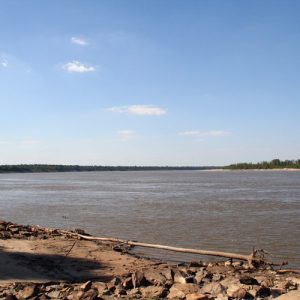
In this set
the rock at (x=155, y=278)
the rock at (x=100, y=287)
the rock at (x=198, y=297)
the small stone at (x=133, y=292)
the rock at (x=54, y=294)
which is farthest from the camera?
the rock at (x=155, y=278)

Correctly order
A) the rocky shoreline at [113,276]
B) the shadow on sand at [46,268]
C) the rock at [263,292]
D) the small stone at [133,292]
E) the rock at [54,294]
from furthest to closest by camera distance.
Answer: the shadow on sand at [46,268], the small stone at [133,292], the rock at [54,294], the rocky shoreline at [113,276], the rock at [263,292]

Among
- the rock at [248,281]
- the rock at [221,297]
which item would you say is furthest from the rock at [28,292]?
the rock at [248,281]

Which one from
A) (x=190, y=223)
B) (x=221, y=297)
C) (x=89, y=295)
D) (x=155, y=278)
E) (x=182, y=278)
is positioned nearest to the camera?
(x=221, y=297)

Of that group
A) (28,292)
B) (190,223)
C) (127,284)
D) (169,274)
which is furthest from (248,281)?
(190,223)

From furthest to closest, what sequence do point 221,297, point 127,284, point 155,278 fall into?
1. point 155,278
2. point 127,284
3. point 221,297

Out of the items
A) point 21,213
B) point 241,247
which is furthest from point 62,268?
point 21,213

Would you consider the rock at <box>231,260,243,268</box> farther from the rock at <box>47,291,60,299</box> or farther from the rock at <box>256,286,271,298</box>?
the rock at <box>47,291,60,299</box>

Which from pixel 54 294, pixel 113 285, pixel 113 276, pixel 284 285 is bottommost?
pixel 113 276

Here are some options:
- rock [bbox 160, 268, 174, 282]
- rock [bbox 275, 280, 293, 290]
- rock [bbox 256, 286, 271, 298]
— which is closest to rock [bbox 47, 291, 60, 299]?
rock [bbox 160, 268, 174, 282]

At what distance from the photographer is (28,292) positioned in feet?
36.0

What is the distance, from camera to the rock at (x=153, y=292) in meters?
10.9

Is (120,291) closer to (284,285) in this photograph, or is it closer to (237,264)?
(284,285)

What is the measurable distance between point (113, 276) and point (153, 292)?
3239mm

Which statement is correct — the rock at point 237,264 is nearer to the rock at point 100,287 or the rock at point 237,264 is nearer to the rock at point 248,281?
the rock at point 248,281
